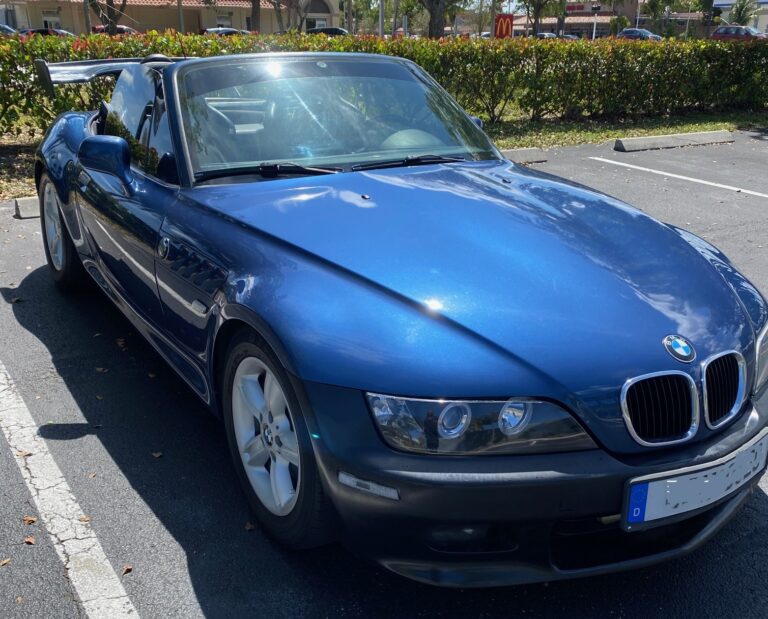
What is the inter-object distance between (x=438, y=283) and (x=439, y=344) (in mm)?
299

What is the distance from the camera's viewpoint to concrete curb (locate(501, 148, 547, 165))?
1040 centimetres

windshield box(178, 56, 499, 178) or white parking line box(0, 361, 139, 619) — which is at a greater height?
windshield box(178, 56, 499, 178)

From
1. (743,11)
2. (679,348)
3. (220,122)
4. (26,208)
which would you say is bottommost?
(26,208)

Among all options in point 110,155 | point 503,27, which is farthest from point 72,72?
point 503,27

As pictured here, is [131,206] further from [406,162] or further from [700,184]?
[700,184]

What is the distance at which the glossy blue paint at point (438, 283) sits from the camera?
2121 mm

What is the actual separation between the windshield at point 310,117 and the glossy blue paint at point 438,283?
0.16 metres

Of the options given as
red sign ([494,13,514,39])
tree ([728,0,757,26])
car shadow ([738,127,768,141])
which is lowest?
car shadow ([738,127,768,141])

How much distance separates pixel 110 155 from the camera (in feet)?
11.6

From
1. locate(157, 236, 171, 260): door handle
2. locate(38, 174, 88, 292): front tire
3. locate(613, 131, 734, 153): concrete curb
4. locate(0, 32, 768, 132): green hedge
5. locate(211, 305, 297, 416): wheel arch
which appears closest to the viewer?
locate(211, 305, 297, 416): wheel arch

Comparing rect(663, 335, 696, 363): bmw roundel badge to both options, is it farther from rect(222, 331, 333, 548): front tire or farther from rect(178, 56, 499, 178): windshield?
rect(178, 56, 499, 178): windshield

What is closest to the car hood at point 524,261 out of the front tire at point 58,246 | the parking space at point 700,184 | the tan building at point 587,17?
the front tire at point 58,246

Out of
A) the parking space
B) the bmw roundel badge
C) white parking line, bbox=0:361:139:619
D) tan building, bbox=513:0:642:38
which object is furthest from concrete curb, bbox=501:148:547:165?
tan building, bbox=513:0:642:38

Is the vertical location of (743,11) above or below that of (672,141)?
above
